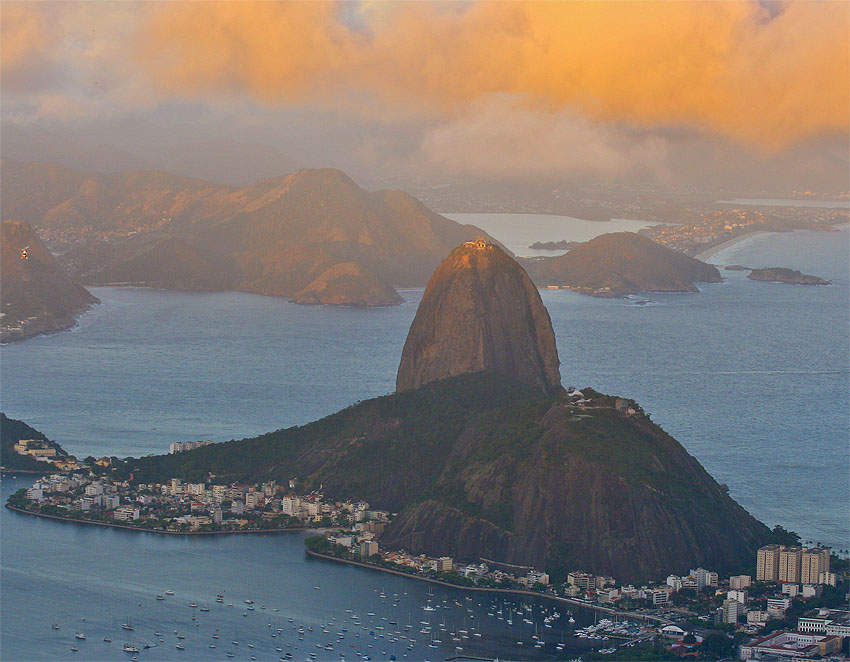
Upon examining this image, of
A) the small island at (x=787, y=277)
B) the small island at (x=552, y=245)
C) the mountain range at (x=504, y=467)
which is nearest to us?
the mountain range at (x=504, y=467)

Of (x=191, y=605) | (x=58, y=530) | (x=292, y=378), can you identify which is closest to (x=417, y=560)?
(x=191, y=605)

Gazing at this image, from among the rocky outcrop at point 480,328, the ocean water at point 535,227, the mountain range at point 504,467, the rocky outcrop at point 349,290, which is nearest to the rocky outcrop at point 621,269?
the rocky outcrop at point 349,290

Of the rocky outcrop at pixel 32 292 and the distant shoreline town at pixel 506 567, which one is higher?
the rocky outcrop at pixel 32 292

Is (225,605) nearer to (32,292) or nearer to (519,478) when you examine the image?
(519,478)

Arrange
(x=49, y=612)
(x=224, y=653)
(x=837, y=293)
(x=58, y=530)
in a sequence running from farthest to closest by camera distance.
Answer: (x=837, y=293)
(x=58, y=530)
(x=49, y=612)
(x=224, y=653)

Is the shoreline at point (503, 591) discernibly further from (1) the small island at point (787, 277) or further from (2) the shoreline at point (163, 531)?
(1) the small island at point (787, 277)

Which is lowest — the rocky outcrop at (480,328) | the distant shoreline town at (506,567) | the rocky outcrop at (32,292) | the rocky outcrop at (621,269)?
the distant shoreline town at (506,567)

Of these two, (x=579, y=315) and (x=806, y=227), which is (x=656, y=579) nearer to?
(x=579, y=315)
